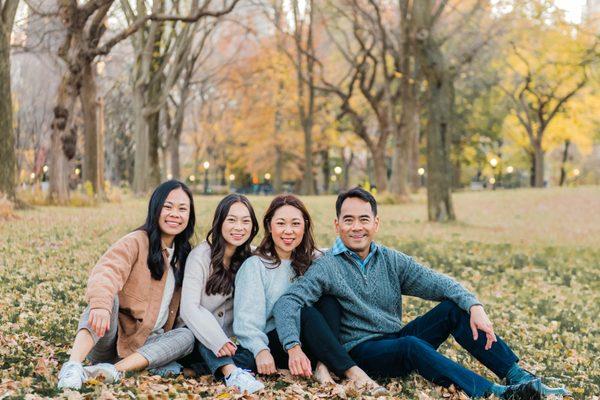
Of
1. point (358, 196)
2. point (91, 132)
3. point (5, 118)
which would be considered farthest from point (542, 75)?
point (358, 196)

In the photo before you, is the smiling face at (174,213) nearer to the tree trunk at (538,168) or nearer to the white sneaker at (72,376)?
the white sneaker at (72,376)

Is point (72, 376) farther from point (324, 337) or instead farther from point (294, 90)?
point (294, 90)

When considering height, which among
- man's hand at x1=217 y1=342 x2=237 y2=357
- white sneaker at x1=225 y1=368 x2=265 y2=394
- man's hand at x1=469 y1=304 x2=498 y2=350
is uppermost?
man's hand at x1=469 y1=304 x2=498 y2=350

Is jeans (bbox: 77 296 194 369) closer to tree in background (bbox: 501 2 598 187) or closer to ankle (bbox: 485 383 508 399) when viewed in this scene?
ankle (bbox: 485 383 508 399)

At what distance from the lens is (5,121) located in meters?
15.5

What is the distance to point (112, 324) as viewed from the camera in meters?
4.78

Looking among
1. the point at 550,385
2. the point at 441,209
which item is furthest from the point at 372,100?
the point at 550,385

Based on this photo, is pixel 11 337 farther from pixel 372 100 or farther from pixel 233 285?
pixel 372 100

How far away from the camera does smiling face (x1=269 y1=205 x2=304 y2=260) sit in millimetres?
5023

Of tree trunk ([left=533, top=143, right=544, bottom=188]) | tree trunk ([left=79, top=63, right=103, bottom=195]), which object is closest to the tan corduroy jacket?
tree trunk ([left=79, top=63, right=103, bottom=195])

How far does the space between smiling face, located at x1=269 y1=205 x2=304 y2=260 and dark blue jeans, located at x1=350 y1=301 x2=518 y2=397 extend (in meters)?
0.83

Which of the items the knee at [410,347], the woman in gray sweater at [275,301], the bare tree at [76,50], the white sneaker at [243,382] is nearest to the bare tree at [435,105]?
the bare tree at [76,50]

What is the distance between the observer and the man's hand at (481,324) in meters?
4.62

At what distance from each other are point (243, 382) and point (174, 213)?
4.07ft
